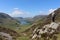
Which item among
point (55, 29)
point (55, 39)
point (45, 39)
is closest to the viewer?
point (55, 39)

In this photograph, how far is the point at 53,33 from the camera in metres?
51.9

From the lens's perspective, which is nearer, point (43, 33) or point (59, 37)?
point (59, 37)

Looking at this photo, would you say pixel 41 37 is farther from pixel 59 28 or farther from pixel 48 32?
pixel 59 28

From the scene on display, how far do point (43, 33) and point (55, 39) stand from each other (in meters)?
9.75

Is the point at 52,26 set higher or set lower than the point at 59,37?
higher

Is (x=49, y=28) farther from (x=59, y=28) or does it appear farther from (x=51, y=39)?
(x=51, y=39)

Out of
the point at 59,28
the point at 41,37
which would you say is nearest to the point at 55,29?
the point at 59,28

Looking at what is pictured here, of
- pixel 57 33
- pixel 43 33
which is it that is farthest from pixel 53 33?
pixel 43 33

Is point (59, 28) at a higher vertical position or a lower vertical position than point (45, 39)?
higher

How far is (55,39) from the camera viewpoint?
46.2 metres

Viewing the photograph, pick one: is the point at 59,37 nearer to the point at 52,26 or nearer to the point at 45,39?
the point at 45,39

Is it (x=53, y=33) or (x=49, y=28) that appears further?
(x=49, y=28)

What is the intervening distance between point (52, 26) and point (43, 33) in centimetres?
501

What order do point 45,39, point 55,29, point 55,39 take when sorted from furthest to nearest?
point 55,29 → point 45,39 → point 55,39
